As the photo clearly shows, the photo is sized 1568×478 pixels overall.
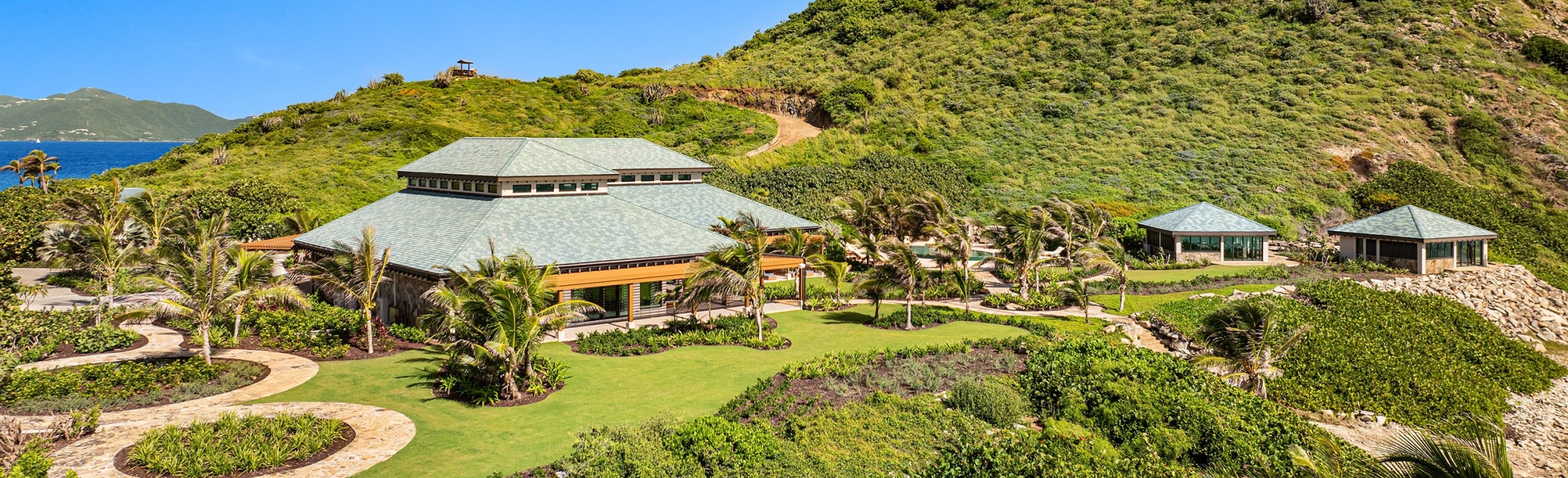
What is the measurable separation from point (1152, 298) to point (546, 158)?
91.7 ft

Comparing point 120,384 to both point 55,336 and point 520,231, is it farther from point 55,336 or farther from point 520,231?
point 520,231

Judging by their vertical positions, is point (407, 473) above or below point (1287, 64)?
below

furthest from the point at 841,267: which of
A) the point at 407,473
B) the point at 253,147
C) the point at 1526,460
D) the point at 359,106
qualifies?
the point at 359,106

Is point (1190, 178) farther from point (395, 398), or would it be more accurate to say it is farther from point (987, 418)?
point (395, 398)

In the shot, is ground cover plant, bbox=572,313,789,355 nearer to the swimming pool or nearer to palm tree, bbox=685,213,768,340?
palm tree, bbox=685,213,768,340

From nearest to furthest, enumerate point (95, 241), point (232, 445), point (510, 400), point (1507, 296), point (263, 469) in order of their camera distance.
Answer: point (263, 469) → point (232, 445) → point (510, 400) → point (95, 241) → point (1507, 296)

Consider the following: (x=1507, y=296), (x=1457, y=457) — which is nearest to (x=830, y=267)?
(x=1457, y=457)

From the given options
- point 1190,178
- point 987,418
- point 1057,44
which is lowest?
point 987,418

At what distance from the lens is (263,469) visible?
1527cm

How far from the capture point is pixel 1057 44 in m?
92.8

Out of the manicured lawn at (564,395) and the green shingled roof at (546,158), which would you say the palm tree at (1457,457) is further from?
the green shingled roof at (546,158)

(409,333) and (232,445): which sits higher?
(409,333)

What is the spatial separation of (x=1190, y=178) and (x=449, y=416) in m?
61.1

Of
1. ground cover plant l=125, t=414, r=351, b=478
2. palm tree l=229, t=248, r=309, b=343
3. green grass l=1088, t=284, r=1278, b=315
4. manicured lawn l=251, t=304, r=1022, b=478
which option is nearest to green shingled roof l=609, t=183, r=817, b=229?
manicured lawn l=251, t=304, r=1022, b=478
